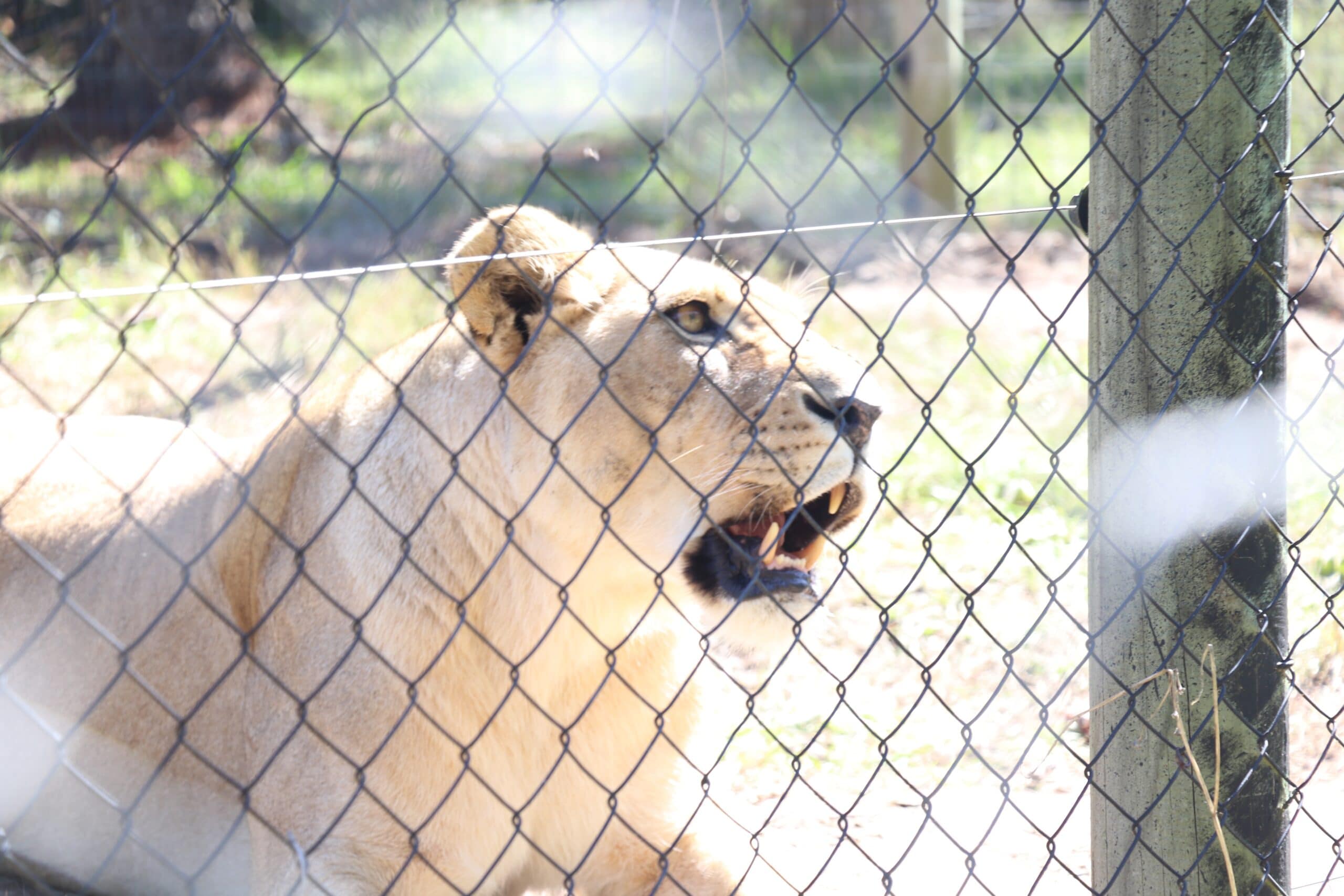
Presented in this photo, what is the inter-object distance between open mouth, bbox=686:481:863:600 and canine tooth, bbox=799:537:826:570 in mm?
37

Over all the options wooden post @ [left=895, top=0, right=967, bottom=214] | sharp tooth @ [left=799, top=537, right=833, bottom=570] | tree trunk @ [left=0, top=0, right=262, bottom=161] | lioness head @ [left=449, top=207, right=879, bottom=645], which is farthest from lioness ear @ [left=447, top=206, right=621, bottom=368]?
tree trunk @ [left=0, top=0, right=262, bottom=161]

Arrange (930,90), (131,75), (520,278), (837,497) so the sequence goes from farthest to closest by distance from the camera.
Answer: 1. (131,75)
2. (930,90)
3. (837,497)
4. (520,278)

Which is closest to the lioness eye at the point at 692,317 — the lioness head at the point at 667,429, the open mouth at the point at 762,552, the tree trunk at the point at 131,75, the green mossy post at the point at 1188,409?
the lioness head at the point at 667,429

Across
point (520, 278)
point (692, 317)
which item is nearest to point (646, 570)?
point (692, 317)

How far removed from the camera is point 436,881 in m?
2.35

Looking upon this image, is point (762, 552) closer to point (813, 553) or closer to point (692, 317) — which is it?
point (813, 553)

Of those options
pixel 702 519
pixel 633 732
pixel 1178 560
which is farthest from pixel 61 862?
pixel 1178 560

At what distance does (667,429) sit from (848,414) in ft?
1.06

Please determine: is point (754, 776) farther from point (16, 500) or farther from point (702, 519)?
point (16, 500)

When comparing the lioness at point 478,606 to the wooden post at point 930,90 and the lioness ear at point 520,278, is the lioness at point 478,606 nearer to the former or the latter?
the lioness ear at point 520,278

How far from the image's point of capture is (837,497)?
2.36 metres

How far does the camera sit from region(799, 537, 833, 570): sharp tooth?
8.04 feet

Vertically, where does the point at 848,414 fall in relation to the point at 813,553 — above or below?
above

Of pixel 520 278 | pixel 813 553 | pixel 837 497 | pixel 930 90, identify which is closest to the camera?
pixel 520 278
